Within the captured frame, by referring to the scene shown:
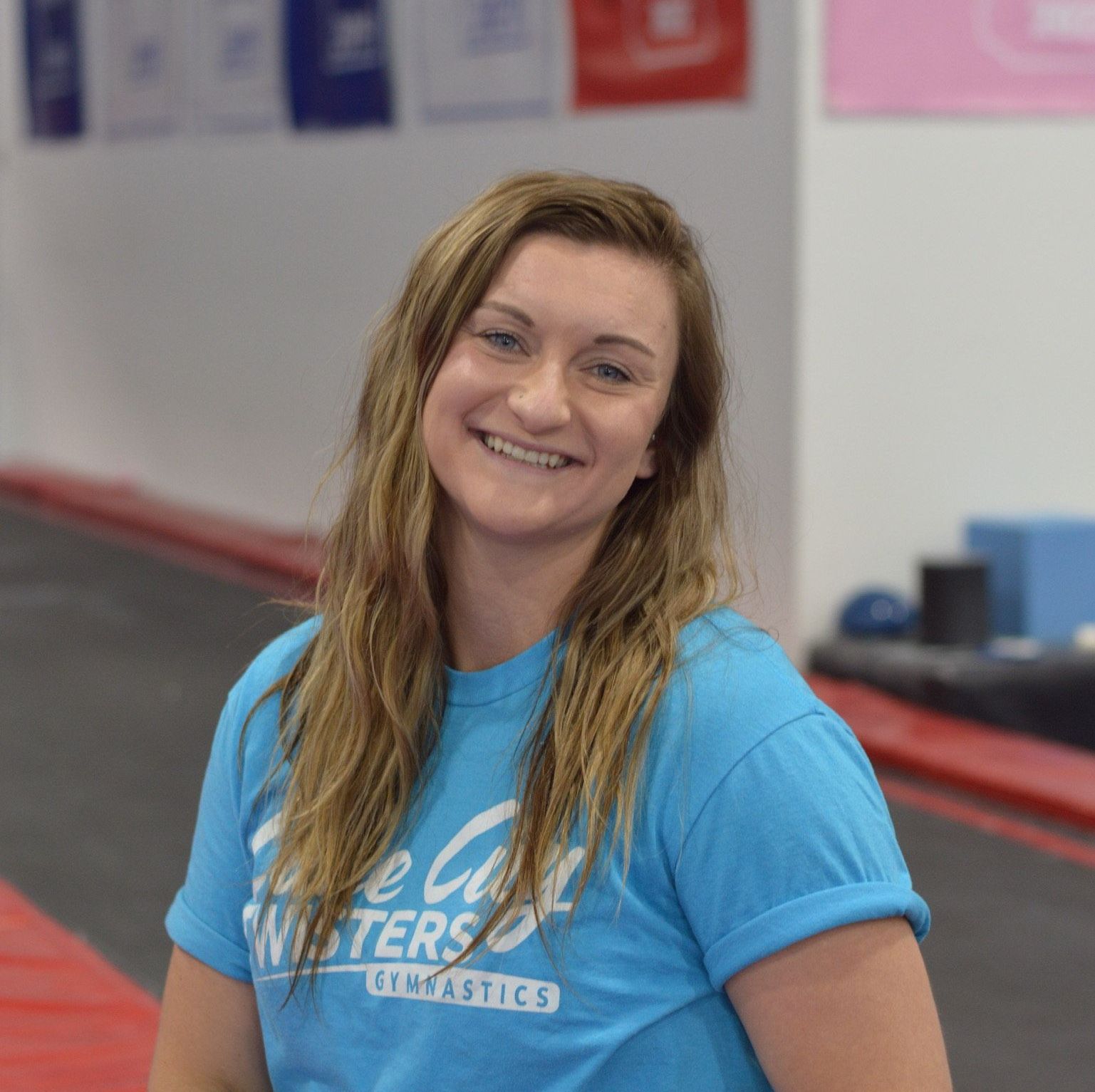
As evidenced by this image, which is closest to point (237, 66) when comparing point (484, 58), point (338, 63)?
point (338, 63)

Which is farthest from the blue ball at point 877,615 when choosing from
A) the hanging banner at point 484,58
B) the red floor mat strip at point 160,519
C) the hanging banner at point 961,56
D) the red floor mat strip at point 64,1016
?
the red floor mat strip at point 64,1016

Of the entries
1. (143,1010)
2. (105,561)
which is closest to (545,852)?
(143,1010)

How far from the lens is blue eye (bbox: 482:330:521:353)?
123 centimetres

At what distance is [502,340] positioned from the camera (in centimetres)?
123

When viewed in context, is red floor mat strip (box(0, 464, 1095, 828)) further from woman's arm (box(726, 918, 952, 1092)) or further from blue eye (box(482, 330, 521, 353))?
woman's arm (box(726, 918, 952, 1092))

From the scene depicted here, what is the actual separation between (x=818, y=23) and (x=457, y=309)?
2904 mm

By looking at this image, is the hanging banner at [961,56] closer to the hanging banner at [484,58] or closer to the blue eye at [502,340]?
the hanging banner at [484,58]

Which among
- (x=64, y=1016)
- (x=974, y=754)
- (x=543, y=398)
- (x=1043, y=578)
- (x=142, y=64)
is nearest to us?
(x=543, y=398)

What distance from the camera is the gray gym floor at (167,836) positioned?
2.48m

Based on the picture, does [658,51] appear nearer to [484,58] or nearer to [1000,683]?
[484,58]

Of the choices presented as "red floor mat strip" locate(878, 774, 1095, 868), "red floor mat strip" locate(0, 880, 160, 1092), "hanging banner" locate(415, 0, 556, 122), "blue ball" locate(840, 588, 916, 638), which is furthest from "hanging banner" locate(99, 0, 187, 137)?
"red floor mat strip" locate(0, 880, 160, 1092)

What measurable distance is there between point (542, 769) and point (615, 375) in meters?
0.28

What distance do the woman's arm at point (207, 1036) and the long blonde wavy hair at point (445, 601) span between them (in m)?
0.14

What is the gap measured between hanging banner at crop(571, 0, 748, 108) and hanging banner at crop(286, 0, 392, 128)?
109 centimetres
